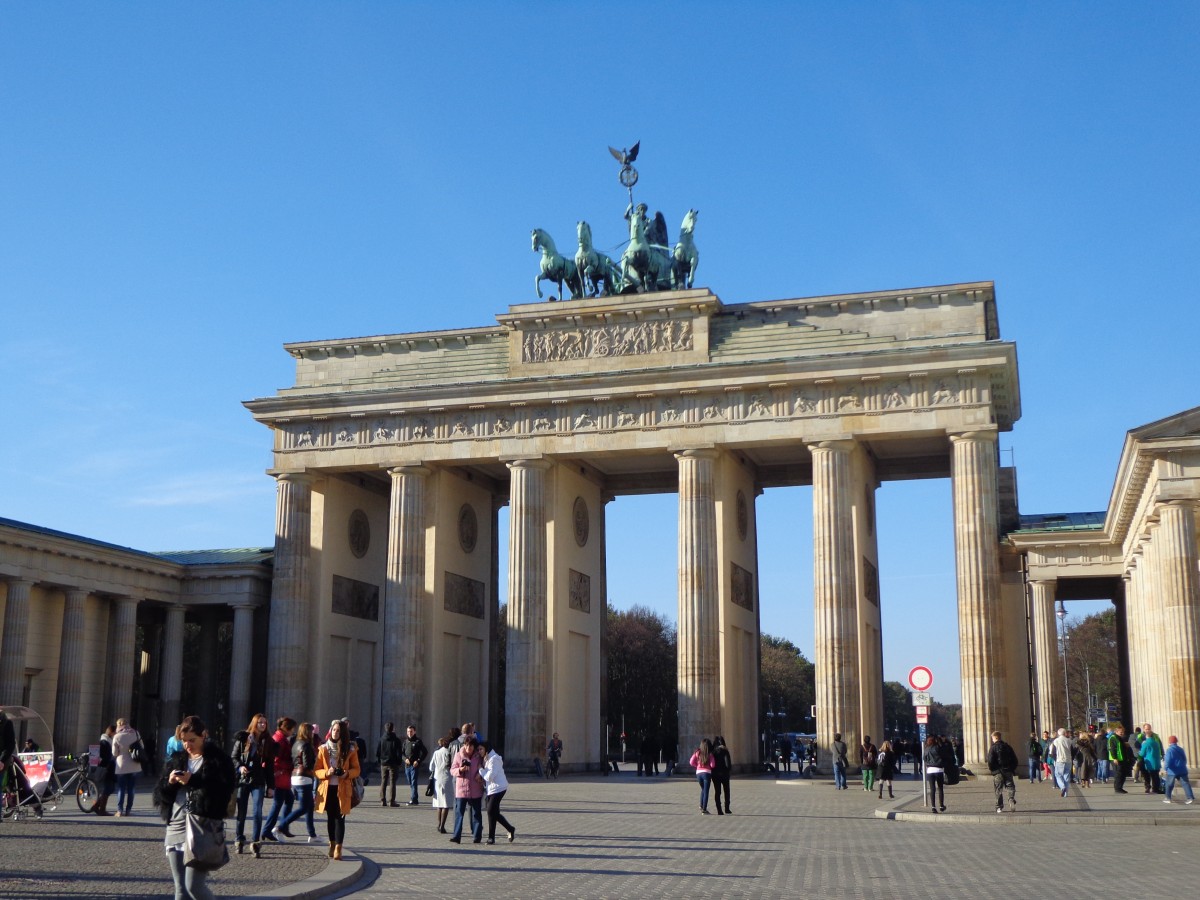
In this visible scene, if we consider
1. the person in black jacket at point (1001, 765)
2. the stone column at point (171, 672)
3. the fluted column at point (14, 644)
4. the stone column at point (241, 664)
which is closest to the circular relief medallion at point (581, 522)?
the stone column at point (241, 664)

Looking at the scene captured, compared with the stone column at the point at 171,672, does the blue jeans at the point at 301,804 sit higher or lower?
lower

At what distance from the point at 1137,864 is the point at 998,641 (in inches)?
1081

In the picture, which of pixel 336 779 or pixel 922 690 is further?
pixel 922 690

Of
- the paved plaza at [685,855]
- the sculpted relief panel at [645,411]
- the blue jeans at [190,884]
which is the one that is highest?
the sculpted relief panel at [645,411]

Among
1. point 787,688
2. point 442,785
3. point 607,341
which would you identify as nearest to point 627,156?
point 607,341

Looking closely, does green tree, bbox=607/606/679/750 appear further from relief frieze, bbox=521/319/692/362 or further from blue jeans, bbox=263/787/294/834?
blue jeans, bbox=263/787/294/834

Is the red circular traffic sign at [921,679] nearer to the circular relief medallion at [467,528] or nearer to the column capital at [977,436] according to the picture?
the column capital at [977,436]

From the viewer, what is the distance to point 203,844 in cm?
1048

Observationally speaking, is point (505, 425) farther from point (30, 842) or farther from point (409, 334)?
point (30, 842)

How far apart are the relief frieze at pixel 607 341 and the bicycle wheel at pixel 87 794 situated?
27144mm

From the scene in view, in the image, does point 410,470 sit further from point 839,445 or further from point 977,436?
point 977,436

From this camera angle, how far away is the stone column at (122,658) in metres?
50.1

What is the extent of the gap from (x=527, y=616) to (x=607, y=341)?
34.2 ft

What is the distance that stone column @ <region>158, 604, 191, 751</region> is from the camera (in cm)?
5266
